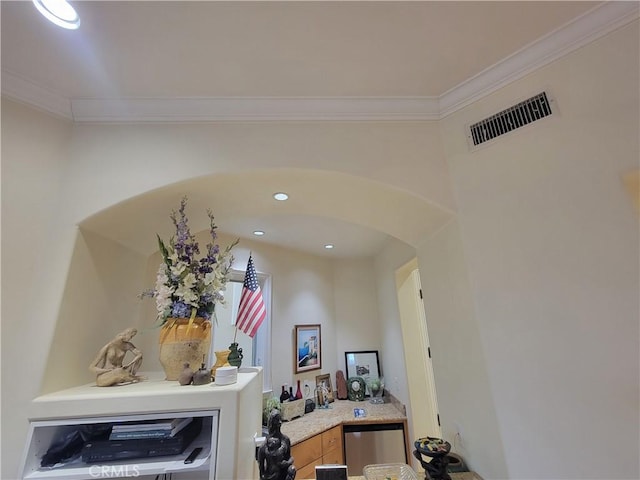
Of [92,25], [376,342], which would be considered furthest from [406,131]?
[376,342]

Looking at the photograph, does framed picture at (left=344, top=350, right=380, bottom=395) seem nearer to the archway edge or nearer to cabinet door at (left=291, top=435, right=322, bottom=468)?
cabinet door at (left=291, top=435, right=322, bottom=468)

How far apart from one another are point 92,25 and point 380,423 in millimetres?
3761

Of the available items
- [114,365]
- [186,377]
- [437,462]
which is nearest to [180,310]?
[186,377]

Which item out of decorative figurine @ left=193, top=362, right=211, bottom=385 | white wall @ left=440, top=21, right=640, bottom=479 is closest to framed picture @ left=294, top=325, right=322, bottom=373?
decorative figurine @ left=193, top=362, right=211, bottom=385

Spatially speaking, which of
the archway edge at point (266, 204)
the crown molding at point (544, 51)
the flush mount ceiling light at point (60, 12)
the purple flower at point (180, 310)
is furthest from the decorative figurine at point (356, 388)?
the flush mount ceiling light at point (60, 12)

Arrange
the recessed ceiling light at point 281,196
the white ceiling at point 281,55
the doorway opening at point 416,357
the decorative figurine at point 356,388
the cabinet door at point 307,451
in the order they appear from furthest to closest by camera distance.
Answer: the decorative figurine at point 356,388 < the doorway opening at point 416,357 < the cabinet door at point 307,451 < the recessed ceiling light at point 281,196 < the white ceiling at point 281,55

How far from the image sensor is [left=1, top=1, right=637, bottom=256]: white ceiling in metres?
1.12

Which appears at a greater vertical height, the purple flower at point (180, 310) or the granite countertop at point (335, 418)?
the purple flower at point (180, 310)

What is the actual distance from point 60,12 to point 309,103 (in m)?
1.07

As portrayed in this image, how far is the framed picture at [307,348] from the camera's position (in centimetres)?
342

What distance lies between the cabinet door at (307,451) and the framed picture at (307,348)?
821 millimetres

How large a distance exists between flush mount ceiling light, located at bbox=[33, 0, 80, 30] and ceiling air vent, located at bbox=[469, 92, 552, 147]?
73.5 inches

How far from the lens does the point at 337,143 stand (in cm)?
154

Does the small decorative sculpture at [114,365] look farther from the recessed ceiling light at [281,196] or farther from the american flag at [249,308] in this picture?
the recessed ceiling light at [281,196]
